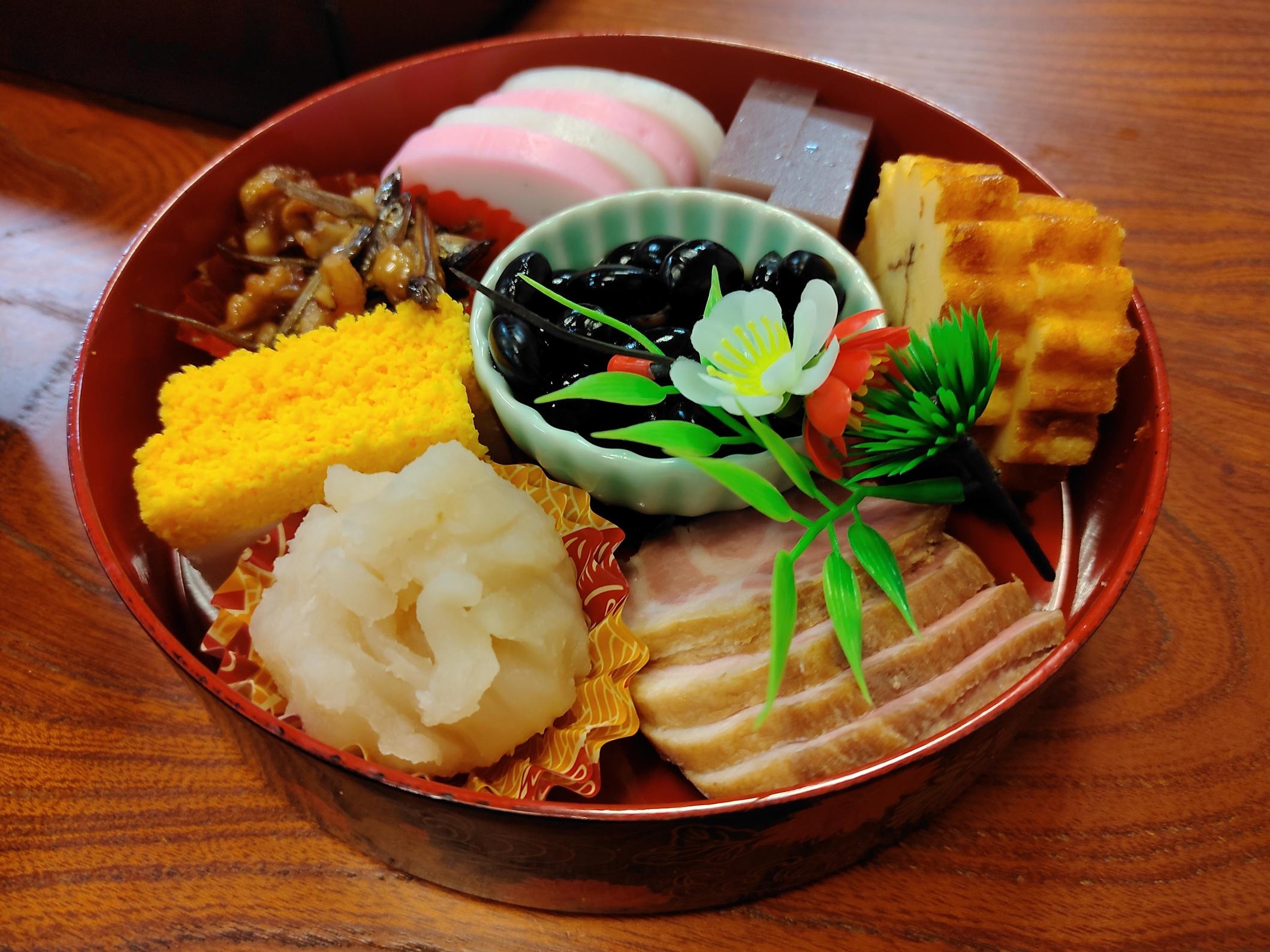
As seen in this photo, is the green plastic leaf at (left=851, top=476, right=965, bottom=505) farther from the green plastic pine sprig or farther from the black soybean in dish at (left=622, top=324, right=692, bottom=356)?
the black soybean in dish at (left=622, top=324, right=692, bottom=356)

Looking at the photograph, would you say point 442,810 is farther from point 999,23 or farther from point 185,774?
point 999,23

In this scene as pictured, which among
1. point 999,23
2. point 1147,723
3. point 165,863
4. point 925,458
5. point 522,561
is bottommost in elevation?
point 165,863

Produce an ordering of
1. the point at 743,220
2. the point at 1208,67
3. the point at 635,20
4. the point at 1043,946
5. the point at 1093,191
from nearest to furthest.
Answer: the point at 1043,946 → the point at 743,220 → the point at 1093,191 → the point at 1208,67 → the point at 635,20

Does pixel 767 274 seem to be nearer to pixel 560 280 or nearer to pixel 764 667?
pixel 560 280

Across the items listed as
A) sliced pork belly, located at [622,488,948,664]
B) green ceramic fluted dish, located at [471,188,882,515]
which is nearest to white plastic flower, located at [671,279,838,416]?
green ceramic fluted dish, located at [471,188,882,515]

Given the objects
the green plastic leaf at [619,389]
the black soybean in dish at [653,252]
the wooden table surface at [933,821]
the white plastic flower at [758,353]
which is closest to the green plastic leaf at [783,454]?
the white plastic flower at [758,353]

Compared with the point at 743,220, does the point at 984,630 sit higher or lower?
lower

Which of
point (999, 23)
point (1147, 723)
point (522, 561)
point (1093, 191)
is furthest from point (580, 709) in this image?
point (999, 23)

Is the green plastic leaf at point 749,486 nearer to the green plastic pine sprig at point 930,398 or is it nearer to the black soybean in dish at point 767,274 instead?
the green plastic pine sprig at point 930,398
